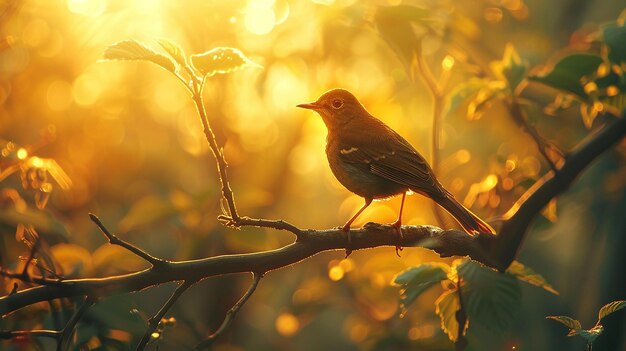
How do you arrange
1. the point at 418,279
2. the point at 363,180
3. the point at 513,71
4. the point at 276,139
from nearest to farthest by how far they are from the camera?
1. the point at 418,279
2. the point at 513,71
3. the point at 363,180
4. the point at 276,139

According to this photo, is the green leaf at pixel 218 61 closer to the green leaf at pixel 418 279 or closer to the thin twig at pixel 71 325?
the thin twig at pixel 71 325

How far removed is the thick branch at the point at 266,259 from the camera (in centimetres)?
236

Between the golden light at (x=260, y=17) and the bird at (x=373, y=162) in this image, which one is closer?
the bird at (x=373, y=162)

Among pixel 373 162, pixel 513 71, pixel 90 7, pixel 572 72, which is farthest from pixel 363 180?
pixel 90 7

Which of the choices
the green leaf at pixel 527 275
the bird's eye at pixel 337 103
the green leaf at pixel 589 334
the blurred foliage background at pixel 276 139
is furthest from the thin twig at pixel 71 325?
the bird's eye at pixel 337 103

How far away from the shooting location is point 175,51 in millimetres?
2551

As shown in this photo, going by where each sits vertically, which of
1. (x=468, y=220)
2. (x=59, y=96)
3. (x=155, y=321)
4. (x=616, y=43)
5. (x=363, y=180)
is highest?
(x=616, y=43)

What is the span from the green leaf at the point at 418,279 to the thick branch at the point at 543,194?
11.0 inches

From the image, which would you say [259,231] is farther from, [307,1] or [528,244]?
[528,244]

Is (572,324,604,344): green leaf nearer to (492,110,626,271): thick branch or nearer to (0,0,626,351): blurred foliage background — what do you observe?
(492,110,626,271): thick branch

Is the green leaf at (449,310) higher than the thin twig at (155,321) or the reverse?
the reverse

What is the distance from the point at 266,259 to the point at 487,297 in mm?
1320

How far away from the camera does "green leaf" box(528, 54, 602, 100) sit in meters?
3.85

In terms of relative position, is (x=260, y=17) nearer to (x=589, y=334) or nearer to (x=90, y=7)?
(x=90, y=7)
